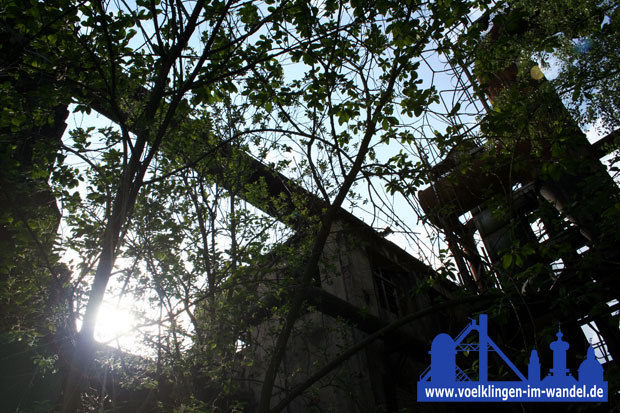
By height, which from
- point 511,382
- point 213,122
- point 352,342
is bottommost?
point 511,382

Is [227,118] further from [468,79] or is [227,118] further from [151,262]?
[468,79]

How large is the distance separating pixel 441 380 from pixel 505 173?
6.53 meters

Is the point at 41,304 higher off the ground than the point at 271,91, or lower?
lower

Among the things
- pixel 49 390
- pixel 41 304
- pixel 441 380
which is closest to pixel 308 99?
pixel 49 390

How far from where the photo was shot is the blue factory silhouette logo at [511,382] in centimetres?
513

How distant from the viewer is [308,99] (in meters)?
4.93

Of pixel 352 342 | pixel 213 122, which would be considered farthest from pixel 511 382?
pixel 213 122

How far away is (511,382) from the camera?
6.05m

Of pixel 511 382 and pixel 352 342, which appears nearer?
pixel 511 382

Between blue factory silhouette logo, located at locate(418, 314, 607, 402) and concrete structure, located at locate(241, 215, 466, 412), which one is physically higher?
concrete structure, located at locate(241, 215, 466, 412)

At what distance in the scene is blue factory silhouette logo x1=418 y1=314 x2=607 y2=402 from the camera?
16.8 ft

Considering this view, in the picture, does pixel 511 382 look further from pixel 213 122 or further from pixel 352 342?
pixel 213 122

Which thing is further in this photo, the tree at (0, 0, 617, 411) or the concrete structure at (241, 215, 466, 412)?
the concrete structure at (241, 215, 466, 412)

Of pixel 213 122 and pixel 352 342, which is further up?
pixel 213 122
